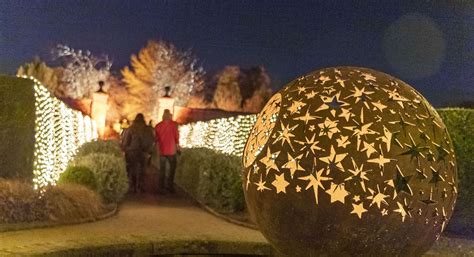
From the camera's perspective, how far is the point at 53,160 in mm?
12711

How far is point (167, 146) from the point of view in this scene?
1520 centimetres

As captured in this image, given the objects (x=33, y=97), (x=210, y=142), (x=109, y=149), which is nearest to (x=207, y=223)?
(x=33, y=97)

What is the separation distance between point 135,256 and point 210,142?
14.9 meters

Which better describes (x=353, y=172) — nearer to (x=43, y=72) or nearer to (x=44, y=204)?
(x=44, y=204)

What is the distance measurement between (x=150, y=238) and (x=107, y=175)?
504cm

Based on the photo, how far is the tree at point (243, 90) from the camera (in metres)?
53.7

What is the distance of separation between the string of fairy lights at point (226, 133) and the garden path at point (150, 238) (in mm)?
3086

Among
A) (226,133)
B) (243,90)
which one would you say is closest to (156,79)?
(243,90)

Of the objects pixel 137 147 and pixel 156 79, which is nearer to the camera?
pixel 137 147

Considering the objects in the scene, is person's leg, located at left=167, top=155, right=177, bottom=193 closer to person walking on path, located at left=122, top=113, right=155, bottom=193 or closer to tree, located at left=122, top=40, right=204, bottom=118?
person walking on path, located at left=122, top=113, right=155, bottom=193

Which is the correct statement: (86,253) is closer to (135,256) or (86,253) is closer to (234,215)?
(135,256)

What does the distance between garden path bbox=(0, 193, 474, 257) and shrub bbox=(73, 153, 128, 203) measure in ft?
1.12

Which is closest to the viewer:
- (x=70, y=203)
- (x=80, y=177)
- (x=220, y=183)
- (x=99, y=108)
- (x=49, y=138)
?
(x=70, y=203)

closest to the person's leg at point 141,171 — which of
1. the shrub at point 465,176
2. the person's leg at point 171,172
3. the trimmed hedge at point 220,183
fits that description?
the person's leg at point 171,172
